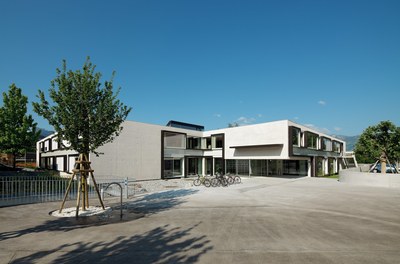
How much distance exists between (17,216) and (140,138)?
51.2ft

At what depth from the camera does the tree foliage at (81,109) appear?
961 centimetres

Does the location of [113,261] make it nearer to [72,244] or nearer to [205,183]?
[72,244]

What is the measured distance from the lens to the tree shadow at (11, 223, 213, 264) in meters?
5.29

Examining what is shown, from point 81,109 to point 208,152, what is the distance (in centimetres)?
2316

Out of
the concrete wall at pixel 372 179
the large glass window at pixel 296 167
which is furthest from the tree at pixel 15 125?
the concrete wall at pixel 372 179

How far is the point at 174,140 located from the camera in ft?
94.6

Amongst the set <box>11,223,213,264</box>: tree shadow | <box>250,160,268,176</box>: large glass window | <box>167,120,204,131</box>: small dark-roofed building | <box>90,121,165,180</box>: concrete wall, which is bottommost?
<box>250,160,268,176</box>: large glass window

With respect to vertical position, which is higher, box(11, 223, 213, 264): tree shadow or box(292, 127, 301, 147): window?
box(292, 127, 301, 147): window

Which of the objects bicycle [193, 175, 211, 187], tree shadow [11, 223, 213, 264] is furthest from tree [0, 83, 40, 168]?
tree shadow [11, 223, 213, 264]

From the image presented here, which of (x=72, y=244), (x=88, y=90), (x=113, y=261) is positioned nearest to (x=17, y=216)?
(x=72, y=244)

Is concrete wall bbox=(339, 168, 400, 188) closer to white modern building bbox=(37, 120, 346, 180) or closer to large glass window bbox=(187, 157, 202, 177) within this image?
white modern building bbox=(37, 120, 346, 180)

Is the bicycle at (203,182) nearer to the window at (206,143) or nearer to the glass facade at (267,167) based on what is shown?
the glass facade at (267,167)

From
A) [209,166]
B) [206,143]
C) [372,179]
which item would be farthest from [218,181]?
[206,143]

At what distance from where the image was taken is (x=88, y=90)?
9.88 metres
